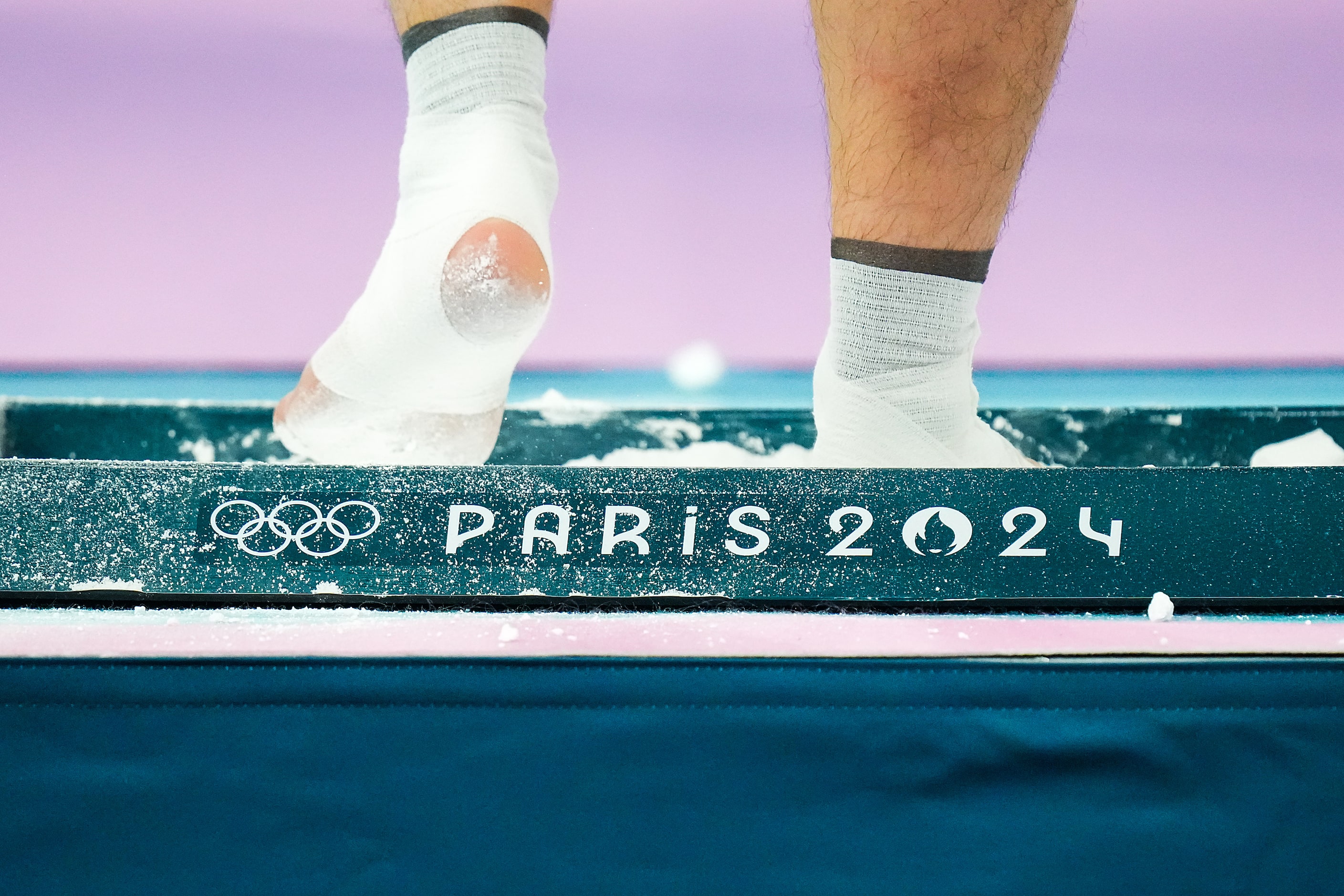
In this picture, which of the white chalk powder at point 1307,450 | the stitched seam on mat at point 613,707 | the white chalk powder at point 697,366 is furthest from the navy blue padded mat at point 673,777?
the white chalk powder at point 1307,450

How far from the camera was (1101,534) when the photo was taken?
47cm

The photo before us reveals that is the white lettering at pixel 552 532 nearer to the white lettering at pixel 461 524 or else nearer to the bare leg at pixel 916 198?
the white lettering at pixel 461 524

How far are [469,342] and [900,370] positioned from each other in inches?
12.0

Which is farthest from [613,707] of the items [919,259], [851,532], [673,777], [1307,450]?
[1307,450]

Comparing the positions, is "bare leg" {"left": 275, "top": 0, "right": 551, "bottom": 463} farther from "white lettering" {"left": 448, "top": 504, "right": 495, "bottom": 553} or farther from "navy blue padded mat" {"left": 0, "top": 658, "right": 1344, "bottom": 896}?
"navy blue padded mat" {"left": 0, "top": 658, "right": 1344, "bottom": 896}

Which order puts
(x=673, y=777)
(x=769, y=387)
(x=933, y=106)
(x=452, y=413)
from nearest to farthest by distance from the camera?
(x=673, y=777)
(x=933, y=106)
(x=452, y=413)
(x=769, y=387)

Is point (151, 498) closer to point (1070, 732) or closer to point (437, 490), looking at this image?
point (437, 490)

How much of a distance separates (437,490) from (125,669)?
157 mm

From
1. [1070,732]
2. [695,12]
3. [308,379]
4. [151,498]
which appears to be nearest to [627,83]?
[695,12]

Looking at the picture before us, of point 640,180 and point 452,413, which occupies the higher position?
point 640,180

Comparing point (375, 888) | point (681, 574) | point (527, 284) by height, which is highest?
point (527, 284)

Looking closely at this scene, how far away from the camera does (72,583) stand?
1.53ft

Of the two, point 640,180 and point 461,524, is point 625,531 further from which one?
point 640,180

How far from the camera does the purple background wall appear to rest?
0.70 metres
